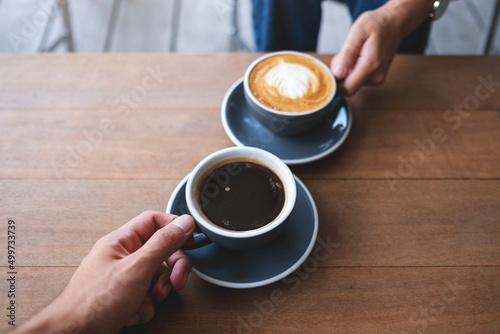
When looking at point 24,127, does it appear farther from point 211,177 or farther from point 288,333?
point 288,333

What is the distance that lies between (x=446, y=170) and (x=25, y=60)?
1.02 meters

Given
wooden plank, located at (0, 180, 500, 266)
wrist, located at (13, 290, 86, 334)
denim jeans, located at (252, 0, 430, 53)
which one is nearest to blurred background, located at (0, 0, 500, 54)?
denim jeans, located at (252, 0, 430, 53)

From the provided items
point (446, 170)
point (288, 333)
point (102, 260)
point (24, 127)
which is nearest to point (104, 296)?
point (102, 260)

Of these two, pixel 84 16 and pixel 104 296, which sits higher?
pixel 104 296

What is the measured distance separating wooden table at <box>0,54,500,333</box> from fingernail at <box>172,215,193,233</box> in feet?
0.41

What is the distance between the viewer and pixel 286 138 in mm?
912

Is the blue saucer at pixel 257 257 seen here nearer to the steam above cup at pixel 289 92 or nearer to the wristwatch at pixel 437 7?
the steam above cup at pixel 289 92

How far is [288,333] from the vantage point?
0.68 m

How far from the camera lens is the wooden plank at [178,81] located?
3.20 ft

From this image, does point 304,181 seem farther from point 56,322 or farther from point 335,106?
point 56,322

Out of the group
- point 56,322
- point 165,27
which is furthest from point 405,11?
point 165,27

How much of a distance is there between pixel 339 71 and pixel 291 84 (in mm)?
126

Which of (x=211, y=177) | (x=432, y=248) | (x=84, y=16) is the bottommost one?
(x=84, y=16)

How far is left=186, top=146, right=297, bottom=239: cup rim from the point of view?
659 millimetres
